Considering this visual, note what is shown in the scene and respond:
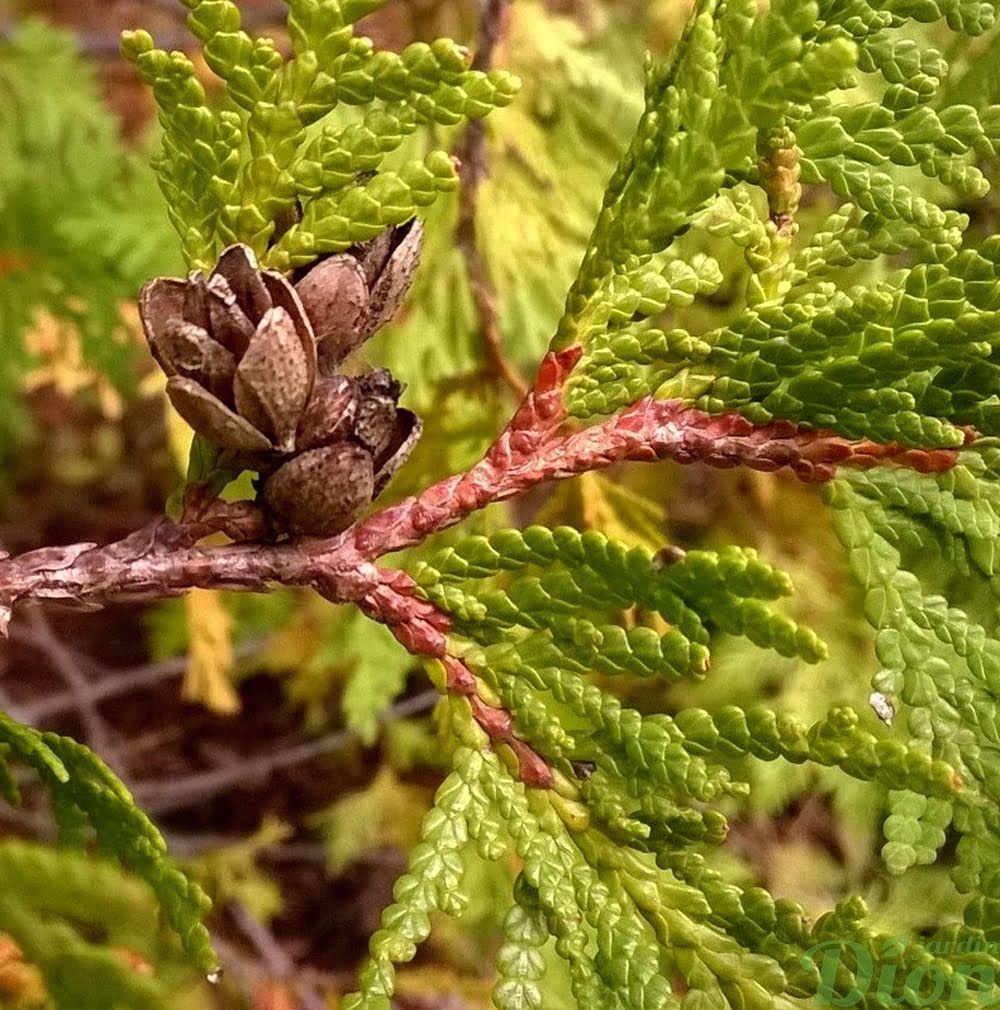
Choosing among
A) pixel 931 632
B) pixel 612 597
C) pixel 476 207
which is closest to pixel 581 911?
pixel 612 597

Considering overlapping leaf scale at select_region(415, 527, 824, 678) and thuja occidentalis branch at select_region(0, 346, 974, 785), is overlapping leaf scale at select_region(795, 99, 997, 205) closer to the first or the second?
thuja occidentalis branch at select_region(0, 346, 974, 785)

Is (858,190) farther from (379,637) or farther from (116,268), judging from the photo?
(116,268)

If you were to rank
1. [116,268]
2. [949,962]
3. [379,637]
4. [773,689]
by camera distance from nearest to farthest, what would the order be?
1. [949,962]
2. [379,637]
3. [116,268]
4. [773,689]

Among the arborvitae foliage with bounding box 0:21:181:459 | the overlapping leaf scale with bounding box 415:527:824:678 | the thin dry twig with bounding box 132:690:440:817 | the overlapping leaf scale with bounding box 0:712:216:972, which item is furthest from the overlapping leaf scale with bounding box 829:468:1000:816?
the thin dry twig with bounding box 132:690:440:817

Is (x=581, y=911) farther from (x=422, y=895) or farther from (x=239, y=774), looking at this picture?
(x=239, y=774)

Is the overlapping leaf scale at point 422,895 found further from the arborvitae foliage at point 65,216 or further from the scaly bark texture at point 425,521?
the arborvitae foliage at point 65,216

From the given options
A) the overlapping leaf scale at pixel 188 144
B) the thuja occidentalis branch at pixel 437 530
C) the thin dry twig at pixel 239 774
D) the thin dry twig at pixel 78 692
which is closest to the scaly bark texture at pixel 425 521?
the thuja occidentalis branch at pixel 437 530

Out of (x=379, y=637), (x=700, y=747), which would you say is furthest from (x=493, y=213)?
(x=700, y=747)
